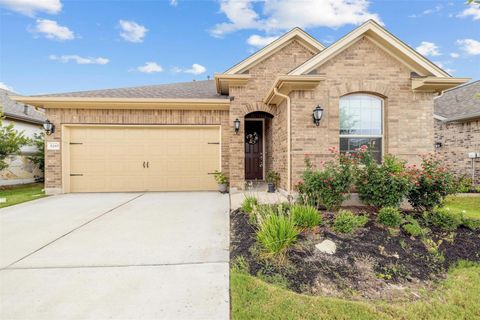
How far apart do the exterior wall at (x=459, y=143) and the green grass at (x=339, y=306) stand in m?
9.10

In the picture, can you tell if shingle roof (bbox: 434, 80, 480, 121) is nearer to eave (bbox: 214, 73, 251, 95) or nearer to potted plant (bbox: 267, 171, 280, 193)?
potted plant (bbox: 267, 171, 280, 193)

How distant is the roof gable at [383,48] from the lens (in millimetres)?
5789

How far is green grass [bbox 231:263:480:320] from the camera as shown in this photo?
2082 mm

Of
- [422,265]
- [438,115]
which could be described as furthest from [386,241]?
[438,115]

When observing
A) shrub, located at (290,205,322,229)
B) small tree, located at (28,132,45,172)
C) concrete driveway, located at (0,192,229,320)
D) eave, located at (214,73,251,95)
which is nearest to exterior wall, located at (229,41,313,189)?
eave, located at (214,73,251,95)

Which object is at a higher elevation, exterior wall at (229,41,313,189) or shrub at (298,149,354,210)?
exterior wall at (229,41,313,189)

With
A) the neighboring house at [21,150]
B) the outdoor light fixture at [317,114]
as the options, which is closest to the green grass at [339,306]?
the outdoor light fixture at [317,114]

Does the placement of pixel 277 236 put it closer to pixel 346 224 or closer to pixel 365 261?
pixel 365 261

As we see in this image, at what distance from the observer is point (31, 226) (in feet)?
15.4

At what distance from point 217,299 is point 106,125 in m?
8.32

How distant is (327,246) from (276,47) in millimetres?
7130

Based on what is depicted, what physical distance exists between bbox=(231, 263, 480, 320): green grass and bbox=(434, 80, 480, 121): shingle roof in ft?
33.1

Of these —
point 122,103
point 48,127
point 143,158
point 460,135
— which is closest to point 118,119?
point 122,103

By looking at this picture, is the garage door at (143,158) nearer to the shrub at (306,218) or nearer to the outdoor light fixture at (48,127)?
the outdoor light fixture at (48,127)
